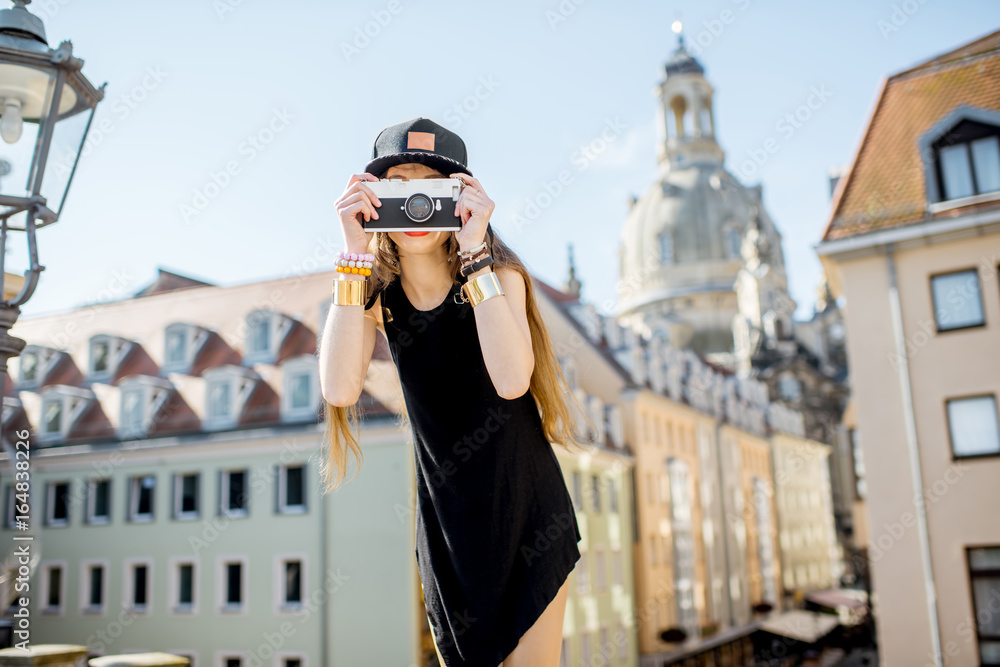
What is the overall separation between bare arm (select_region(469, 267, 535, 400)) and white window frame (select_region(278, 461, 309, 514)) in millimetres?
26076

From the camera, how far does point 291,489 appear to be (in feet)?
91.9

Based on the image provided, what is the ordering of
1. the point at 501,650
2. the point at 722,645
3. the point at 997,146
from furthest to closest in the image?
the point at 722,645, the point at 997,146, the point at 501,650

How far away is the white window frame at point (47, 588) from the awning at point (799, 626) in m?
30.6

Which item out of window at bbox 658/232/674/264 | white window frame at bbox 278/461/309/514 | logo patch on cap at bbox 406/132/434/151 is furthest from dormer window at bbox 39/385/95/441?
window at bbox 658/232/674/264

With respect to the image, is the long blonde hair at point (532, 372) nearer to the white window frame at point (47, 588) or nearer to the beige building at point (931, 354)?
the beige building at point (931, 354)

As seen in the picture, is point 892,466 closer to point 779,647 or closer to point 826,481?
point 779,647

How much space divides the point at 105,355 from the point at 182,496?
354 inches

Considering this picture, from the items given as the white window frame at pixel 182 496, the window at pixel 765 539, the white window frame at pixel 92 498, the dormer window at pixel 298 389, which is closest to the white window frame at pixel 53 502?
the white window frame at pixel 92 498

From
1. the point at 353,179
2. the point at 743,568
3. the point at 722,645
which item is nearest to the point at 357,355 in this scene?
the point at 353,179

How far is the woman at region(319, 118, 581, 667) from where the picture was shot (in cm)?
250

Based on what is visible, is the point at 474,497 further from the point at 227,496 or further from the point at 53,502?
the point at 53,502

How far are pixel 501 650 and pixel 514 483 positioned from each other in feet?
1.45

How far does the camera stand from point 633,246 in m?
92.7

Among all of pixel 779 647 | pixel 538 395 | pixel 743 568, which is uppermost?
pixel 538 395
